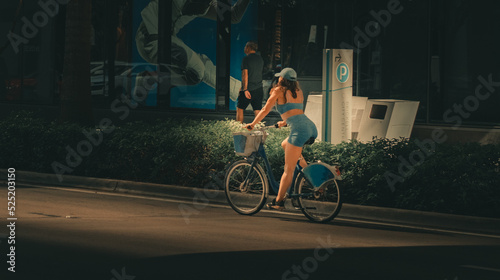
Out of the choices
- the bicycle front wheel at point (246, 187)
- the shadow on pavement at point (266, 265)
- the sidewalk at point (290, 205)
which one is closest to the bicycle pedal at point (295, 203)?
the bicycle front wheel at point (246, 187)

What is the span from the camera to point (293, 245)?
29.9 feet

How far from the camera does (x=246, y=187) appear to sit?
11.3 m

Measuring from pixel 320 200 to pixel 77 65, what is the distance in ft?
24.1

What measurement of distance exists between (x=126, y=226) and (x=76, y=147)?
5364 mm

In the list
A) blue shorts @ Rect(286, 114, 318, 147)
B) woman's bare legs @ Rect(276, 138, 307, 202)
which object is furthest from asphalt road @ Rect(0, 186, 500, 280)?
blue shorts @ Rect(286, 114, 318, 147)

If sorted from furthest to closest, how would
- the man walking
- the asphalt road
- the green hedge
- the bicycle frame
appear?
the man walking < the green hedge < the bicycle frame < the asphalt road

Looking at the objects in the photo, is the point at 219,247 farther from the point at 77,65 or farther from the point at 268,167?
the point at 77,65

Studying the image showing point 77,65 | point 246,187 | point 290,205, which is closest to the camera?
point 246,187

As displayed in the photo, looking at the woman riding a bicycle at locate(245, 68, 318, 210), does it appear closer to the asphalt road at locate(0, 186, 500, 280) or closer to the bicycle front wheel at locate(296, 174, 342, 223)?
the bicycle front wheel at locate(296, 174, 342, 223)

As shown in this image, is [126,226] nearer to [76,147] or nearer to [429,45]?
[76,147]

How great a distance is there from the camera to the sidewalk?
10719 millimetres

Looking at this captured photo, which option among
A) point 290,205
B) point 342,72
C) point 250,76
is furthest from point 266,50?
point 290,205

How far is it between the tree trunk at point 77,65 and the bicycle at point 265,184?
5845mm

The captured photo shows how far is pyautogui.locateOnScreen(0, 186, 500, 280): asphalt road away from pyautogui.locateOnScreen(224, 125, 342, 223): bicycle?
19cm
